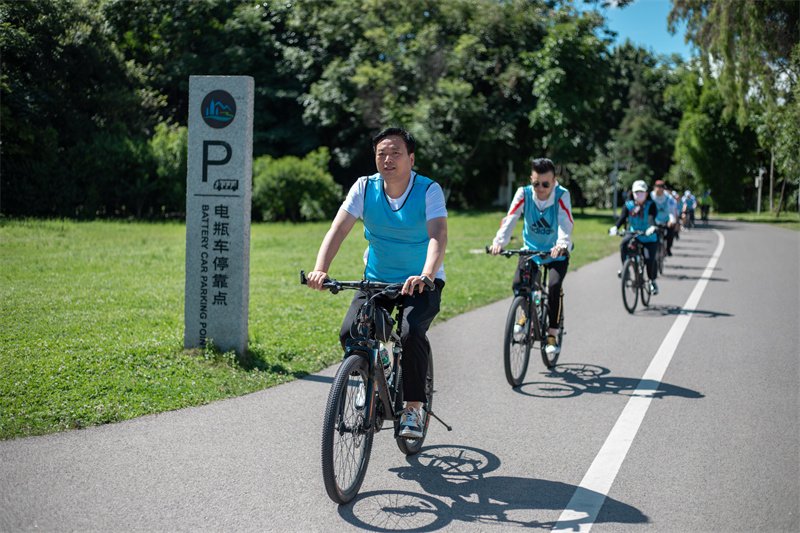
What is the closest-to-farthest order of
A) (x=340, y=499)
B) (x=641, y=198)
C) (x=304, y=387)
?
(x=340, y=499) → (x=304, y=387) → (x=641, y=198)

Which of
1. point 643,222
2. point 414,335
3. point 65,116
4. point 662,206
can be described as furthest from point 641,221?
point 65,116

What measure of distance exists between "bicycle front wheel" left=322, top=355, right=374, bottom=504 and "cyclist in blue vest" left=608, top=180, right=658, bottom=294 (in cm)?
776

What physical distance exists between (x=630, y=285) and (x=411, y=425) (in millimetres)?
7418

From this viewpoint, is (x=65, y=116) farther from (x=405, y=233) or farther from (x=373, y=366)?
(x=373, y=366)

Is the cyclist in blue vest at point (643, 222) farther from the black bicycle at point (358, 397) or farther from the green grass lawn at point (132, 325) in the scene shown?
the black bicycle at point (358, 397)

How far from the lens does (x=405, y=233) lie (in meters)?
4.30

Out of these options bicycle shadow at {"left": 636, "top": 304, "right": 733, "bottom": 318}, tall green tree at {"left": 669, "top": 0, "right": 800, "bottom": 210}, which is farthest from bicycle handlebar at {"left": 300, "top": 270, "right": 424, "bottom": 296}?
tall green tree at {"left": 669, "top": 0, "right": 800, "bottom": 210}

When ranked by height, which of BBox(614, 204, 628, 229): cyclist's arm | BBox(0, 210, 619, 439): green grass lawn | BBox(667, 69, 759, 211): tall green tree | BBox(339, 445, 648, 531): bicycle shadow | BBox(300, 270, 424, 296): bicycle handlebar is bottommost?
BBox(339, 445, 648, 531): bicycle shadow

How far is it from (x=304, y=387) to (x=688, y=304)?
7.72 m

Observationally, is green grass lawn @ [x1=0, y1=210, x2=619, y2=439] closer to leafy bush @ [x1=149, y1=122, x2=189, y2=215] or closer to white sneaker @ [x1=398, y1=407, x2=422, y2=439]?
white sneaker @ [x1=398, y1=407, x2=422, y2=439]

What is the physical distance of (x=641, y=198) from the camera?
36.2ft

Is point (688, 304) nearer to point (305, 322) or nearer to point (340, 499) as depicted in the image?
point (305, 322)

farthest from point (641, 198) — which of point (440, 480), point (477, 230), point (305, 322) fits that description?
point (477, 230)

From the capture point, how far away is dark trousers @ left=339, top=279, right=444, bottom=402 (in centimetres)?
418
